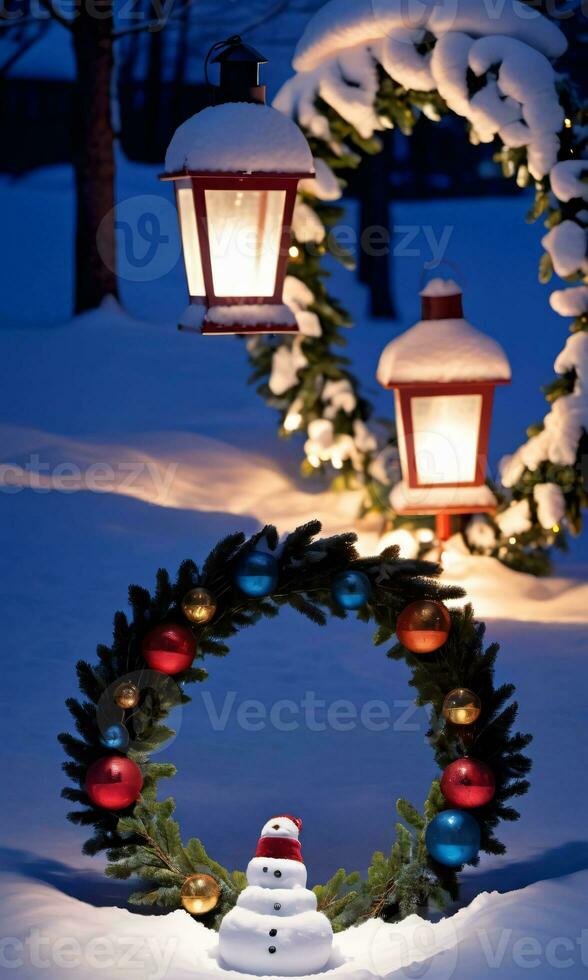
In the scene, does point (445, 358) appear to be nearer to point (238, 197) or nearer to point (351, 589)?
point (238, 197)

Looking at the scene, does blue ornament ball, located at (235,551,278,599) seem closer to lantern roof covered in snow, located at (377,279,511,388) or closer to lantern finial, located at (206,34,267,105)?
lantern finial, located at (206,34,267,105)

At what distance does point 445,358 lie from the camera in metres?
6.55

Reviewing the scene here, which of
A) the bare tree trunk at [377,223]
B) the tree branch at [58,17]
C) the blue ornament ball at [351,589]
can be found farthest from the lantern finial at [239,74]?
the bare tree trunk at [377,223]

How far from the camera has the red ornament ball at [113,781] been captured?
4312 millimetres

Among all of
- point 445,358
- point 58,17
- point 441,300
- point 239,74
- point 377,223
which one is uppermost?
point 58,17

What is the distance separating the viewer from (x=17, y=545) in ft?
26.4

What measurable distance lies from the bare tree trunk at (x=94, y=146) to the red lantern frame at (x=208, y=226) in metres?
8.45

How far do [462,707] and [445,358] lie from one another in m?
2.52

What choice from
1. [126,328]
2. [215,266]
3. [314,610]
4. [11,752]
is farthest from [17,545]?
[126,328]

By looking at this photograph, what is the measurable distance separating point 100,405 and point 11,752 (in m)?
6.39

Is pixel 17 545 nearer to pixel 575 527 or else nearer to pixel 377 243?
pixel 575 527

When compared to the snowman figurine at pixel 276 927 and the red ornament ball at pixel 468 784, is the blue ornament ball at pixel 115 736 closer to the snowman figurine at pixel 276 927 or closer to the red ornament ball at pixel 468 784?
the snowman figurine at pixel 276 927
